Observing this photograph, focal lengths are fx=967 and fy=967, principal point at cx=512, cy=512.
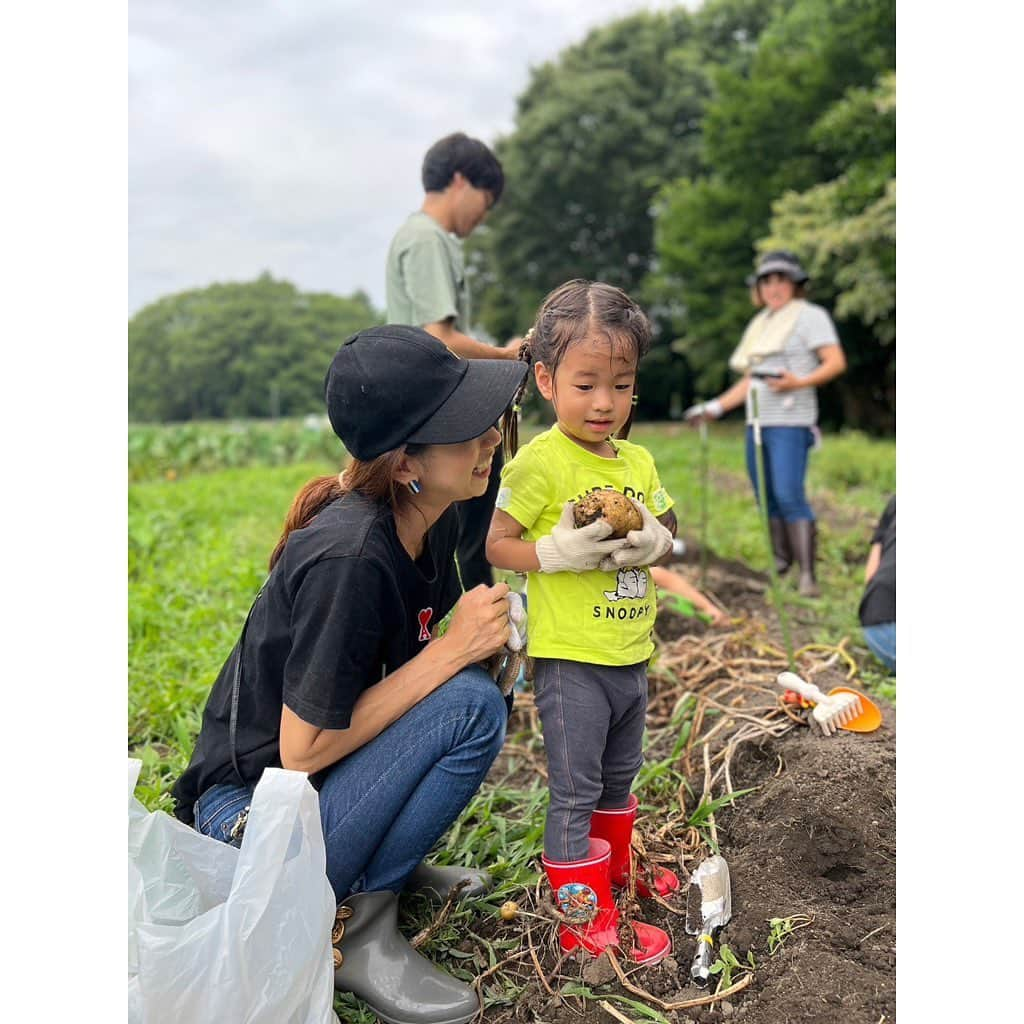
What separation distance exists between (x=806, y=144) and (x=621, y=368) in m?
17.6

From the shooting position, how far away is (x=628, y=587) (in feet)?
6.08

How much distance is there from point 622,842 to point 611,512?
2.40 feet

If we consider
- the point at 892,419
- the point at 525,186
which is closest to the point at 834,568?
the point at 892,419

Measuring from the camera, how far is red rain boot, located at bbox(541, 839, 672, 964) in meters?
1.80

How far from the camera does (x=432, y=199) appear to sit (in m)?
3.27

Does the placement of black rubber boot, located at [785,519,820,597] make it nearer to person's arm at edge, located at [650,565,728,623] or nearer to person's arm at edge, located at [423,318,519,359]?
person's arm at edge, located at [650,565,728,623]

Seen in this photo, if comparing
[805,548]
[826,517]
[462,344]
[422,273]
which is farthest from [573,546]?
[826,517]

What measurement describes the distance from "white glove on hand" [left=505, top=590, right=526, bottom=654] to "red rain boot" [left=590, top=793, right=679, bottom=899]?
41 centimetres

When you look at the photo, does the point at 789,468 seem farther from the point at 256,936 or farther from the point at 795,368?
the point at 256,936

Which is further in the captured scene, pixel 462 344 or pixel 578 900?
pixel 462 344

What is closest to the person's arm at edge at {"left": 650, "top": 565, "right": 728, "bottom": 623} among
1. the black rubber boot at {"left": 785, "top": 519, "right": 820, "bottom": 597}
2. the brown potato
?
the black rubber boot at {"left": 785, "top": 519, "right": 820, "bottom": 597}

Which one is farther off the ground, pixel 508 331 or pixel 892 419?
pixel 508 331

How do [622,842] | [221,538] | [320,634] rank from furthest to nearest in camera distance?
[221,538] < [622,842] < [320,634]

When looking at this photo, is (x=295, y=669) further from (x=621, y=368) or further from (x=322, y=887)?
(x=621, y=368)
